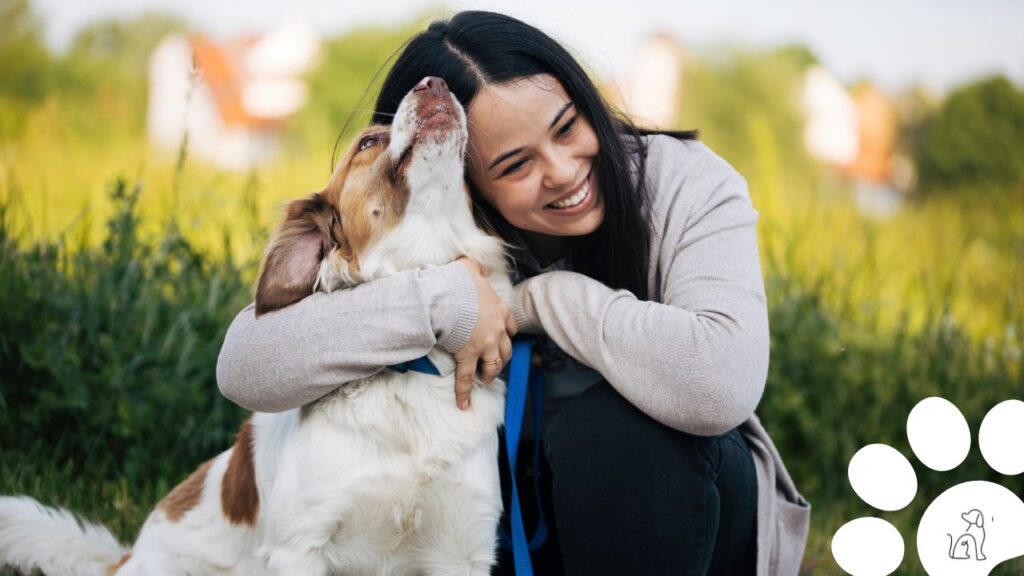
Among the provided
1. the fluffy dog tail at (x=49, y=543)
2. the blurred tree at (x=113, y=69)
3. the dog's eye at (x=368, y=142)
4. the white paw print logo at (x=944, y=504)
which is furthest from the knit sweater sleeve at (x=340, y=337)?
the blurred tree at (x=113, y=69)

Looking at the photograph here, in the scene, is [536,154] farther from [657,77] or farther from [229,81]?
[229,81]

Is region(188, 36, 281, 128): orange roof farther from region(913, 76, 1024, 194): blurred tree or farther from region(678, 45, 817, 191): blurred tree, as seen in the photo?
region(913, 76, 1024, 194): blurred tree

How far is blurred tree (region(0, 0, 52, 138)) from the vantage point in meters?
6.02

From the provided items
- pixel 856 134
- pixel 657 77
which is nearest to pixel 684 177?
pixel 657 77

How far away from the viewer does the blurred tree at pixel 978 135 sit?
7.57 m

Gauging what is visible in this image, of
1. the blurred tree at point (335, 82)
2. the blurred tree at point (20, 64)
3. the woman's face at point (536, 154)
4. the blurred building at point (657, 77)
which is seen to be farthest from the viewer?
the blurred tree at point (335, 82)

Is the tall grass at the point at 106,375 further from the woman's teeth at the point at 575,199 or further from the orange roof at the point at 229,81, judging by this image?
the orange roof at the point at 229,81

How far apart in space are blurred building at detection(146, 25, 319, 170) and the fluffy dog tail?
5074 millimetres

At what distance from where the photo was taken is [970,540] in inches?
97.3

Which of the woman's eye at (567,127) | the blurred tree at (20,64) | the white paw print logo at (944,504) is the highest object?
the blurred tree at (20,64)

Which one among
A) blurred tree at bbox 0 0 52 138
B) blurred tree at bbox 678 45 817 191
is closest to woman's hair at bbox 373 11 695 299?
blurred tree at bbox 0 0 52 138

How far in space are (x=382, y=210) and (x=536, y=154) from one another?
357mm

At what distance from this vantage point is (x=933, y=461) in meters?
2.95

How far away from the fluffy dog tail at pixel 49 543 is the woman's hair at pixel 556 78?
119 cm
